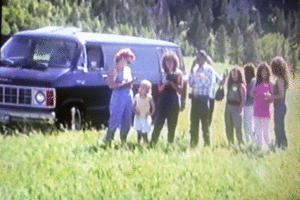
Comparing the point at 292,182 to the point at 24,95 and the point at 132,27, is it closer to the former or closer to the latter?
the point at 132,27

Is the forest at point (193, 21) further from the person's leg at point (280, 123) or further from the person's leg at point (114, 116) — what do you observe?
the person's leg at point (114, 116)

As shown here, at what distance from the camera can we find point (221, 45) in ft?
13.6

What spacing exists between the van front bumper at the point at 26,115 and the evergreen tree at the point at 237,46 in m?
1.72

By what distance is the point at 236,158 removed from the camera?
13.3ft

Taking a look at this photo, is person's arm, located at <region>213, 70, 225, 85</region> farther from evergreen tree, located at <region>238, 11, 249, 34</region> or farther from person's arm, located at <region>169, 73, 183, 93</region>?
evergreen tree, located at <region>238, 11, 249, 34</region>

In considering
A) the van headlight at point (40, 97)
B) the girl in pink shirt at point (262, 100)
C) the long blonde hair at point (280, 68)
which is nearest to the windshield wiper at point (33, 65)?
the van headlight at point (40, 97)

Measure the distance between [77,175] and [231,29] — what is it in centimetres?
191

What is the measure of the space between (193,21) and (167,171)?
1.38m

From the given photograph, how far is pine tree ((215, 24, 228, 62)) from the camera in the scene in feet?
13.1

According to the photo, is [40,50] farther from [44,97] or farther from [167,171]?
[167,171]

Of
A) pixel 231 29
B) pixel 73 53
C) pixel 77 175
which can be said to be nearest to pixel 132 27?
pixel 73 53

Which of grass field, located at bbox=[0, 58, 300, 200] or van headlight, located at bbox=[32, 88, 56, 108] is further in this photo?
van headlight, located at bbox=[32, 88, 56, 108]

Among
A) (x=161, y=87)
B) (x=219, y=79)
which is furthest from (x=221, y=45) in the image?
(x=161, y=87)

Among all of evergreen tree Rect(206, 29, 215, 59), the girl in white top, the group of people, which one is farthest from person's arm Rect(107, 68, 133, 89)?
evergreen tree Rect(206, 29, 215, 59)
